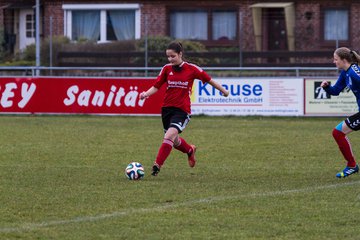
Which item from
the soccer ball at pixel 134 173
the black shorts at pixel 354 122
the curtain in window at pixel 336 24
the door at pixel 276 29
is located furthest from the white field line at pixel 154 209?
the door at pixel 276 29

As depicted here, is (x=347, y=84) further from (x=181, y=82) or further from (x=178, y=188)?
(x=178, y=188)

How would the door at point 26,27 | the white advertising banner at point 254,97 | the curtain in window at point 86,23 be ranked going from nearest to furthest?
the white advertising banner at point 254,97, the curtain in window at point 86,23, the door at point 26,27

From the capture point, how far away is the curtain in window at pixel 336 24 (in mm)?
35219

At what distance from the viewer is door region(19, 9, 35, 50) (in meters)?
38.3

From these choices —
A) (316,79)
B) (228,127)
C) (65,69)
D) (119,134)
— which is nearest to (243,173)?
(119,134)

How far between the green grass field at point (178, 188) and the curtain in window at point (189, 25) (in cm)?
1761

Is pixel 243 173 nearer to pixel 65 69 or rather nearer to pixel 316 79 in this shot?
pixel 316 79

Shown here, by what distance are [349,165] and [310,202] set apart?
2423 mm

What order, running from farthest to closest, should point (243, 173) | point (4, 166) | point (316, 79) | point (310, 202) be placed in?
Result: point (316, 79) → point (4, 166) → point (243, 173) → point (310, 202)

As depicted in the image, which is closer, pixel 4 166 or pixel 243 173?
pixel 243 173

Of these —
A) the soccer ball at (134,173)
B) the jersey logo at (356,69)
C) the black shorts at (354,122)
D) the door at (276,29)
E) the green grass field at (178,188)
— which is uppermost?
the door at (276,29)

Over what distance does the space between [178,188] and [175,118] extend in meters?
1.51

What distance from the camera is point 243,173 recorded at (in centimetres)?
1262

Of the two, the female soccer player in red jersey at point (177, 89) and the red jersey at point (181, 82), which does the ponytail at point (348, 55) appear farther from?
the red jersey at point (181, 82)
